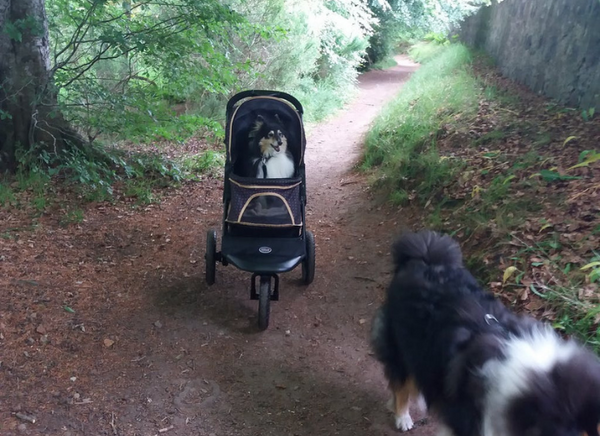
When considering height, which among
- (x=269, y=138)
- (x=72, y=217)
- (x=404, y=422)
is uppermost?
(x=269, y=138)

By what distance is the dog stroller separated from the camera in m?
3.65

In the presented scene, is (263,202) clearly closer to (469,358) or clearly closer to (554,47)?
(469,358)

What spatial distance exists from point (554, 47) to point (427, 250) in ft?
16.5

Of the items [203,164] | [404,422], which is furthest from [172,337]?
[203,164]

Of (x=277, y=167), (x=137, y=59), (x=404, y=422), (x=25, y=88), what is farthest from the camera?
(x=137, y=59)

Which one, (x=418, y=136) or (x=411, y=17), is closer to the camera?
(x=418, y=136)

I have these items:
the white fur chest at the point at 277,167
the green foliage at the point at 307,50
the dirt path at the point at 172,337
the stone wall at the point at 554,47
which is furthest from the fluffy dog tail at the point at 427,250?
the green foliage at the point at 307,50

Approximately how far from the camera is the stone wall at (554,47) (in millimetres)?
5324

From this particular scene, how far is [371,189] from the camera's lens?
20.8 feet

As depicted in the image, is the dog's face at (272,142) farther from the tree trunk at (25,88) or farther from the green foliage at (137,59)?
the tree trunk at (25,88)

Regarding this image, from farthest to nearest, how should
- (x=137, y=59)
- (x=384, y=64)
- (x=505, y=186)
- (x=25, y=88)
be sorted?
(x=384, y=64) → (x=137, y=59) → (x=25, y=88) → (x=505, y=186)

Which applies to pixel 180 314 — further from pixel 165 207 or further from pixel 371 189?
pixel 371 189

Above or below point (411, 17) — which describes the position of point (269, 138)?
below

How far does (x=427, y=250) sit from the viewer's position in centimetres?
269
